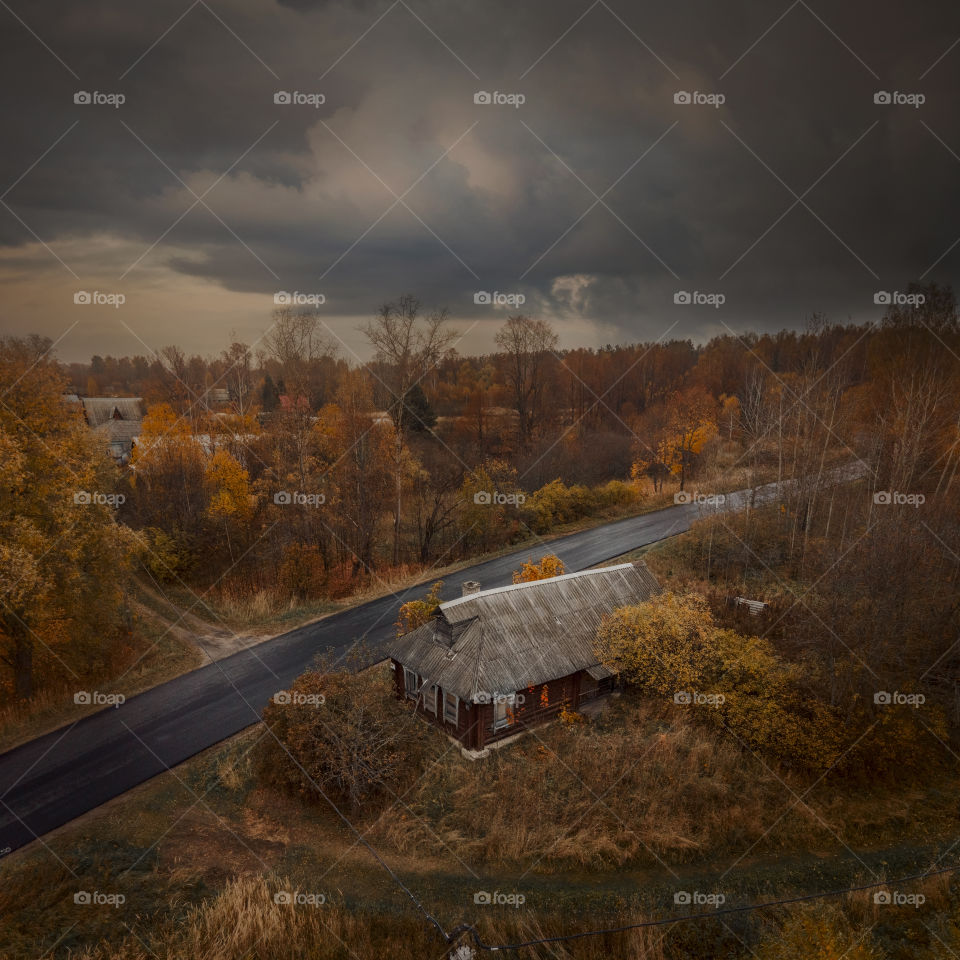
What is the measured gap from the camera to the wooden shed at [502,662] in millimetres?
18016

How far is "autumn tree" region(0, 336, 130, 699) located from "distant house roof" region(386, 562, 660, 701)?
11.7 metres

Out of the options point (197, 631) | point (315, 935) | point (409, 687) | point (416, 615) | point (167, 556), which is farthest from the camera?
point (167, 556)

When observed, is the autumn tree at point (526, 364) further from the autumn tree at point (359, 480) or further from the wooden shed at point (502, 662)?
the wooden shed at point (502, 662)

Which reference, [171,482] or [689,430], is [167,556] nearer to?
[171,482]

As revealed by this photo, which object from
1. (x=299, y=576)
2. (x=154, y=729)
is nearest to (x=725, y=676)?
(x=154, y=729)

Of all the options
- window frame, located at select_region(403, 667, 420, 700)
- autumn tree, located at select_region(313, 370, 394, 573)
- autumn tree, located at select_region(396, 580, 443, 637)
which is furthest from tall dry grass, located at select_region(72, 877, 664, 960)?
autumn tree, located at select_region(313, 370, 394, 573)

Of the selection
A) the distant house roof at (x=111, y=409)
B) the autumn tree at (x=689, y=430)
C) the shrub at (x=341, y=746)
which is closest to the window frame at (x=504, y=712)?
the shrub at (x=341, y=746)

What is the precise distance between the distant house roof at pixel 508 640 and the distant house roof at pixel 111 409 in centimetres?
6541

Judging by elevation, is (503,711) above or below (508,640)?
below

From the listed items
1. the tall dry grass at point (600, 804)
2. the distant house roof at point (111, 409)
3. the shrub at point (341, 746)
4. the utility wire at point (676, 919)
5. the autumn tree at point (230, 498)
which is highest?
the distant house roof at point (111, 409)

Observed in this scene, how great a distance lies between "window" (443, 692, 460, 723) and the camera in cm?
1853

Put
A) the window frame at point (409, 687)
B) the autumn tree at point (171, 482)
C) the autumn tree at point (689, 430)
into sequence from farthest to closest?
1. the autumn tree at point (689, 430)
2. the autumn tree at point (171, 482)
3. the window frame at point (409, 687)

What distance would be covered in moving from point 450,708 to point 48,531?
51.4 feet

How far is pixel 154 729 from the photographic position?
19.0 metres
